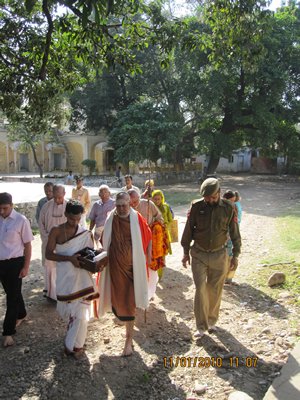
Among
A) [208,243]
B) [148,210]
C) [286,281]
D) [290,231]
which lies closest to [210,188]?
[208,243]

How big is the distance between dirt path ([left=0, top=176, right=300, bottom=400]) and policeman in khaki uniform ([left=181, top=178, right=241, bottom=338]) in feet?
1.34

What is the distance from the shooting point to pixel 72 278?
3.64 metres

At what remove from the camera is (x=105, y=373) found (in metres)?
3.52

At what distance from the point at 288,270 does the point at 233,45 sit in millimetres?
3977

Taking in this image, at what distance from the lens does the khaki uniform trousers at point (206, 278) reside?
160 inches

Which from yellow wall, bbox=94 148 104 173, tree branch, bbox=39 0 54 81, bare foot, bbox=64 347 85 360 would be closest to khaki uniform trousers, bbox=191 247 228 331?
bare foot, bbox=64 347 85 360

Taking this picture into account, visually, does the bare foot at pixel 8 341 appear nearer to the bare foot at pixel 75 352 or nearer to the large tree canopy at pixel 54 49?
the bare foot at pixel 75 352

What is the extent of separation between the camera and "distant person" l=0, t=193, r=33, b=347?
3883 millimetres

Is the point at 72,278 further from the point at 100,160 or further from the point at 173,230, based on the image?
the point at 100,160

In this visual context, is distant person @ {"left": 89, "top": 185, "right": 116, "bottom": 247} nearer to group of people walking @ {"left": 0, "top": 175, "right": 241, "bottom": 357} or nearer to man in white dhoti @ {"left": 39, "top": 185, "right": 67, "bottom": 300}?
man in white dhoti @ {"left": 39, "top": 185, "right": 67, "bottom": 300}
